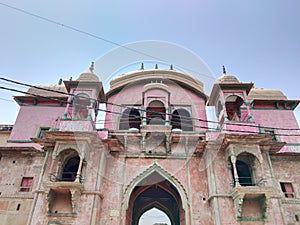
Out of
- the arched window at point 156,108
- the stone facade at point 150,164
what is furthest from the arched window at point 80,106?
the arched window at point 156,108

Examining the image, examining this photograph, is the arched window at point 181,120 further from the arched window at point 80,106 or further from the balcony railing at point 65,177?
the balcony railing at point 65,177

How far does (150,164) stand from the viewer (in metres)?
12.1

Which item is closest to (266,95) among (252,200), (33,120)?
(252,200)

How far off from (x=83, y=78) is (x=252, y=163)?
10018 mm

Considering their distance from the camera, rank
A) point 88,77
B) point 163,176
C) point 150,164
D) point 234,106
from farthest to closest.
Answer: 1. point 234,106
2. point 88,77
3. point 150,164
4. point 163,176

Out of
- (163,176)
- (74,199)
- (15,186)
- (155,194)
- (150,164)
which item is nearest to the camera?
(74,199)

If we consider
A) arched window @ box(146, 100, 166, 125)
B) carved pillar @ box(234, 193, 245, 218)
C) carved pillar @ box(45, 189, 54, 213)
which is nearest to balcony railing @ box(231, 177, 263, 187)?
carved pillar @ box(234, 193, 245, 218)

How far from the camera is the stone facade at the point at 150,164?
10359 mm

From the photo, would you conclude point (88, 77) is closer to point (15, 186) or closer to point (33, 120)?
point (33, 120)

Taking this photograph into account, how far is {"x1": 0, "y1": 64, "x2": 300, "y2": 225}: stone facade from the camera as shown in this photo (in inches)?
408

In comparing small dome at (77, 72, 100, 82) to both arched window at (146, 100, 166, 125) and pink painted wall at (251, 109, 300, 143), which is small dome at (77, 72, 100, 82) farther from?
pink painted wall at (251, 109, 300, 143)

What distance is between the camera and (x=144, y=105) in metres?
13.9

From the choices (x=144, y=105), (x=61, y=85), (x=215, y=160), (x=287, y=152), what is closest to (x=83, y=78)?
(x=144, y=105)

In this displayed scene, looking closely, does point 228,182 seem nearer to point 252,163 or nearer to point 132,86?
point 252,163
